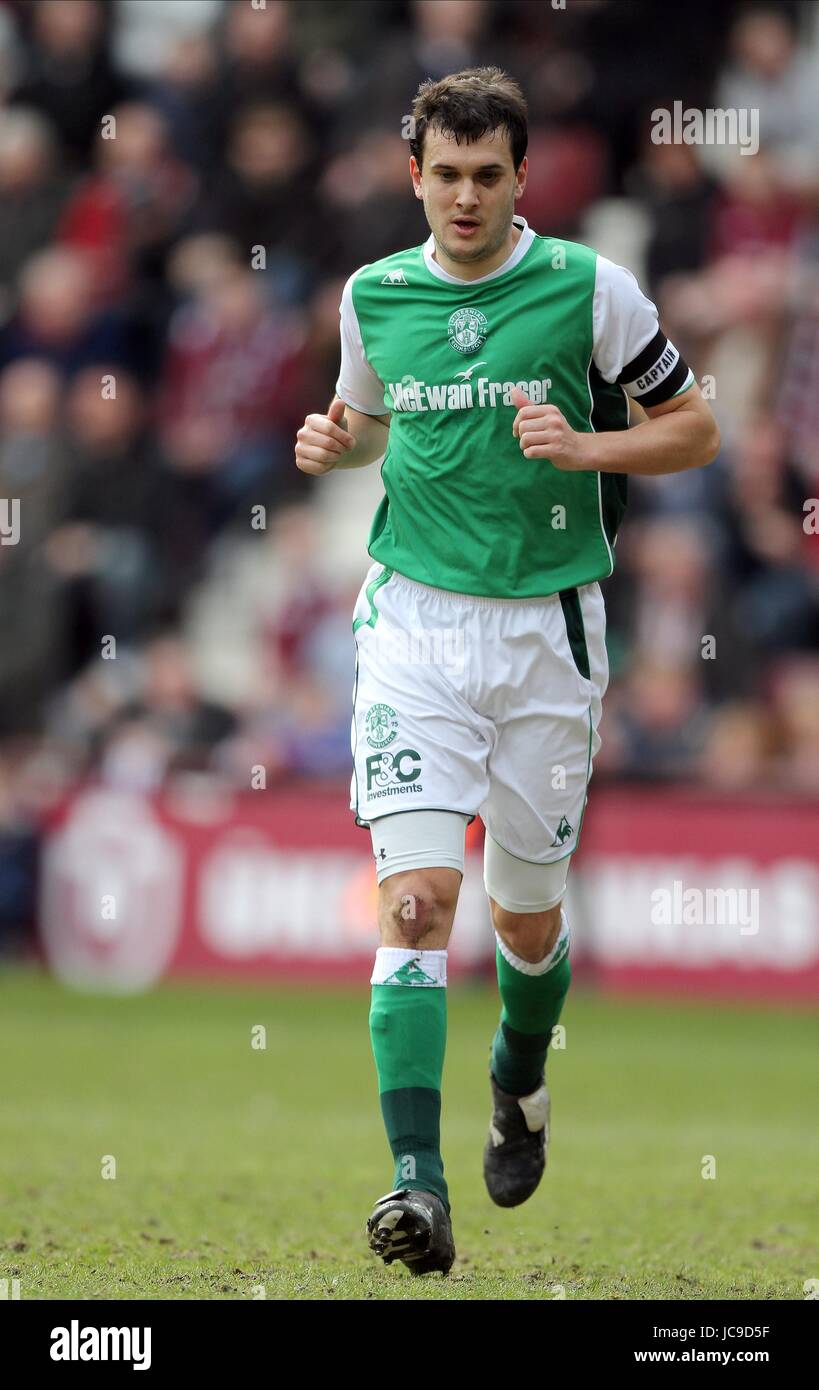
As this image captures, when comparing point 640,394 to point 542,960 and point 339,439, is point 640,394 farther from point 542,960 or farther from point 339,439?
point 542,960

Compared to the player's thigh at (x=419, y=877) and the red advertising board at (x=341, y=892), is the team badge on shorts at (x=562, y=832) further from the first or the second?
the red advertising board at (x=341, y=892)

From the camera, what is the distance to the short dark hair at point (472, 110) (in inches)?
229

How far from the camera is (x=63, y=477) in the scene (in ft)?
53.7

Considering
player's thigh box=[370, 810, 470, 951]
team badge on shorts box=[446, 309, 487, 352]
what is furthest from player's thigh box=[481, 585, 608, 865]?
team badge on shorts box=[446, 309, 487, 352]

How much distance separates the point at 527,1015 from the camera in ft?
22.4

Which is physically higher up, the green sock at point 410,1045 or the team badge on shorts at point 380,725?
the team badge on shorts at point 380,725

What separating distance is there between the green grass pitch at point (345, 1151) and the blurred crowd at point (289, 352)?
7.35ft

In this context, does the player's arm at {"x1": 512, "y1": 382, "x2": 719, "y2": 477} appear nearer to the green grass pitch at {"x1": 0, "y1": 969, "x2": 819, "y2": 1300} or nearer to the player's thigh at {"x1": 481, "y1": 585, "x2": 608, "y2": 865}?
the player's thigh at {"x1": 481, "y1": 585, "x2": 608, "y2": 865}

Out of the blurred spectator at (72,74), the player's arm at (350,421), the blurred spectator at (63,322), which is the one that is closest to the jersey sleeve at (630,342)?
the player's arm at (350,421)

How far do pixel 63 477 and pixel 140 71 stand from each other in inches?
158

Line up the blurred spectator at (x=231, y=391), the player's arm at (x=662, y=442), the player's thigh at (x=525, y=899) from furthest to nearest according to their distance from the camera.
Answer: the blurred spectator at (x=231, y=391)
the player's thigh at (x=525, y=899)
the player's arm at (x=662, y=442)

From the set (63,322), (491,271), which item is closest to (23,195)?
(63,322)
